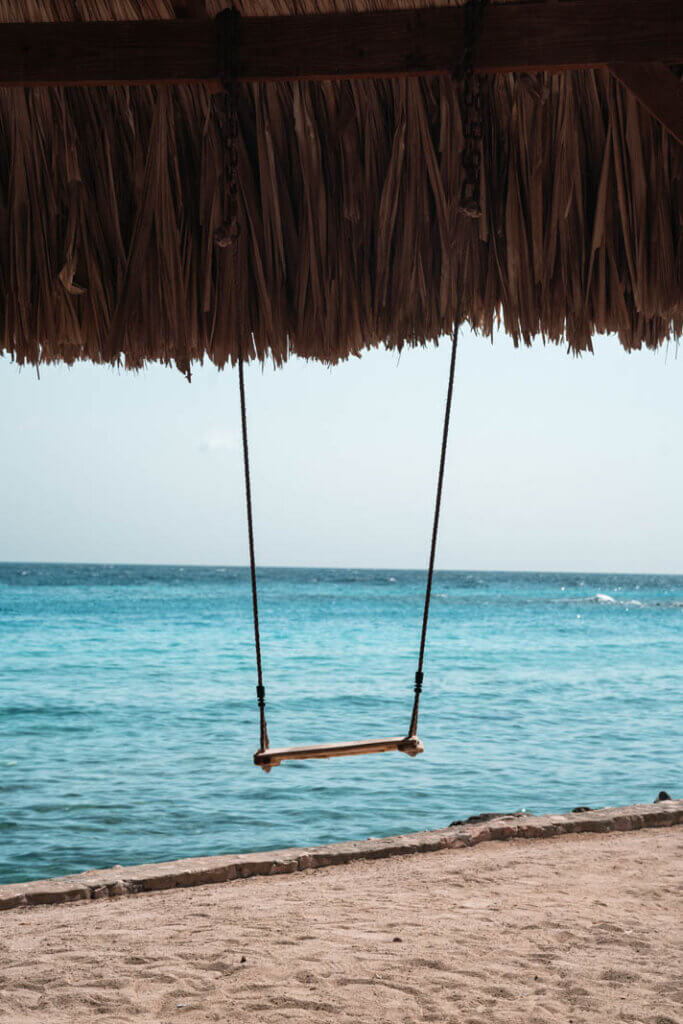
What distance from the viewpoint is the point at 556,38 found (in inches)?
78.0

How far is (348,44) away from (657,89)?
0.68 meters

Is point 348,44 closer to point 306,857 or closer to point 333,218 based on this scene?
point 333,218

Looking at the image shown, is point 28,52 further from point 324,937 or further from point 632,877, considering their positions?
point 632,877

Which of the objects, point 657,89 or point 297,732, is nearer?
point 657,89

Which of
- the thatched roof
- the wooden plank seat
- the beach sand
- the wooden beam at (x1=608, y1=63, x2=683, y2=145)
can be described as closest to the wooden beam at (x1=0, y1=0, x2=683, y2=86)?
the wooden beam at (x1=608, y1=63, x2=683, y2=145)

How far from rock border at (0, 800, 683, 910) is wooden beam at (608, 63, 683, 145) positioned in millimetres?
3497

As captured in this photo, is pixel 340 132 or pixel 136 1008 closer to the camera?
pixel 340 132

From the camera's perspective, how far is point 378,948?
3021 millimetres

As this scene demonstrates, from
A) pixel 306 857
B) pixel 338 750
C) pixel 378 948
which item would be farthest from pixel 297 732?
pixel 338 750

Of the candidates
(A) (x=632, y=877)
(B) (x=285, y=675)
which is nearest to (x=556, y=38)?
(A) (x=632, y=877)

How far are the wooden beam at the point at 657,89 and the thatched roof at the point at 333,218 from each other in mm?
277

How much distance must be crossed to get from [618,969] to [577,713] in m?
7.89

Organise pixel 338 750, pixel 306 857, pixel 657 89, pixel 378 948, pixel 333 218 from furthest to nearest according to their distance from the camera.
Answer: pixel 306 857
pixel 378 948
pixel 333 218
pixel 338 750
pixel 657 89

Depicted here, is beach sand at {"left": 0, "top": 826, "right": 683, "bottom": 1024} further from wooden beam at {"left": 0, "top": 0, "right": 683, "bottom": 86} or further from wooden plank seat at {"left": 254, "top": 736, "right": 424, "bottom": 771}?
wooden beam at {"left": 0, "top": 0, "right": 683, "bottom": 86}
